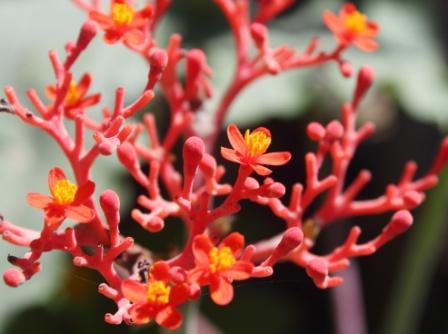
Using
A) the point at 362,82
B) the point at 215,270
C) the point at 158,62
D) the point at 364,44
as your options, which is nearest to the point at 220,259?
the point at 215,270

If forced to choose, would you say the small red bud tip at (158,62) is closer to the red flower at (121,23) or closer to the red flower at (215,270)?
the red flower at (121,23)

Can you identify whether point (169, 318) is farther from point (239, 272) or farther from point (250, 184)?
point (250, 184)

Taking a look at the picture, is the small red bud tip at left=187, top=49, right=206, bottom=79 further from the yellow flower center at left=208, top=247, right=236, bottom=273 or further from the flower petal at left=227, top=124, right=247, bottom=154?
the yellow flower center at left=208, top=247, right=236, bottom=273

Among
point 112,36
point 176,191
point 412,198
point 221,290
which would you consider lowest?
point 412,198

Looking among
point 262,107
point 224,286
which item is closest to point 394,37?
point 262,107

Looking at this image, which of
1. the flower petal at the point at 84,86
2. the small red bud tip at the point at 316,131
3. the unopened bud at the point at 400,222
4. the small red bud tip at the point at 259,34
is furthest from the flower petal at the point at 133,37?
the unopened bud at the point at 400,222

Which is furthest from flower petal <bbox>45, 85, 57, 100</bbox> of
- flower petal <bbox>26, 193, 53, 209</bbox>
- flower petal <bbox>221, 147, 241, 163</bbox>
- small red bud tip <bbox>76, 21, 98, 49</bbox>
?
flower petal <bbox>221, 147, 241, 163</bbox>

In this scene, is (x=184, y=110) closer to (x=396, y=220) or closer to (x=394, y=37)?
(x=396, y=220)
